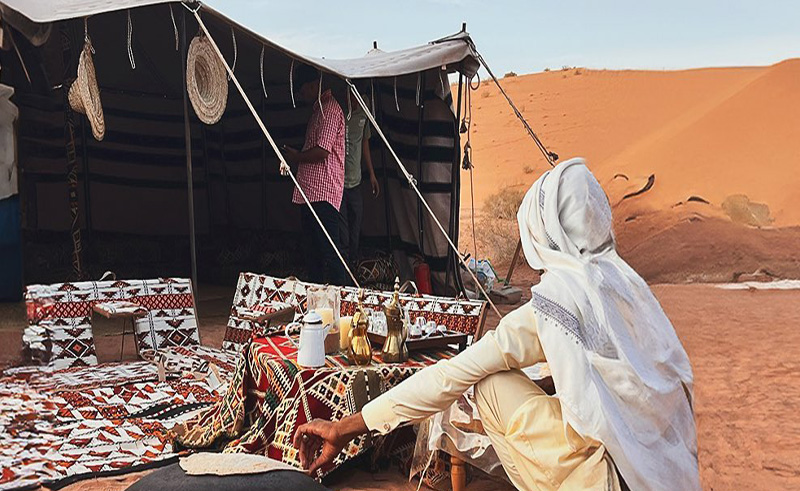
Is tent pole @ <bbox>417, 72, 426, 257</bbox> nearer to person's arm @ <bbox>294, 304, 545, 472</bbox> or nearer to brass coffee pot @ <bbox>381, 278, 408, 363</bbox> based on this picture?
brass coffee pot @ <bbox>381, 278, 408, 363</bbox>

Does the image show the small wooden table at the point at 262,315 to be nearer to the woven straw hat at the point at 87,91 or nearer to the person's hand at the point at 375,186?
the woven straw hat at the point at 87,91

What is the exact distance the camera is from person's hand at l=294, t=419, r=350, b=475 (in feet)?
6.98

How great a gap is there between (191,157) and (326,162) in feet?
7.34

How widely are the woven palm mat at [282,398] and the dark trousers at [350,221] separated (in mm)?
2849

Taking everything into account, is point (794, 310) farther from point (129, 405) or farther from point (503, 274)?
point (129, 405)

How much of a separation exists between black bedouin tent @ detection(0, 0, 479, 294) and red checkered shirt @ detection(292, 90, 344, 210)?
25cm

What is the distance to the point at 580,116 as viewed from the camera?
21.6 metres

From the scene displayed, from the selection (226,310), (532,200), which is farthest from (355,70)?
(532,200)

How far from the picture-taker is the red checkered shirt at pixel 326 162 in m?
5.76

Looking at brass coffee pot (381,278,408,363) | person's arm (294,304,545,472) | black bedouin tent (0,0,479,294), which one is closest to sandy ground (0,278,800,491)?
brass coffee pot (381,278,408,363)

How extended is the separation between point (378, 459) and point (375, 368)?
1.51ft

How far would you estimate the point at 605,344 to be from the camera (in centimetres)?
180

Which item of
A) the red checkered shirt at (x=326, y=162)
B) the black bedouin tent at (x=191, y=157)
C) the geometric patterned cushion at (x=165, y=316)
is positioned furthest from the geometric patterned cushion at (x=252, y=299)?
the black bedouin tent at (x=191, y=157)

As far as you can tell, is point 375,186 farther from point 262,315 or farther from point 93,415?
point 93,415
